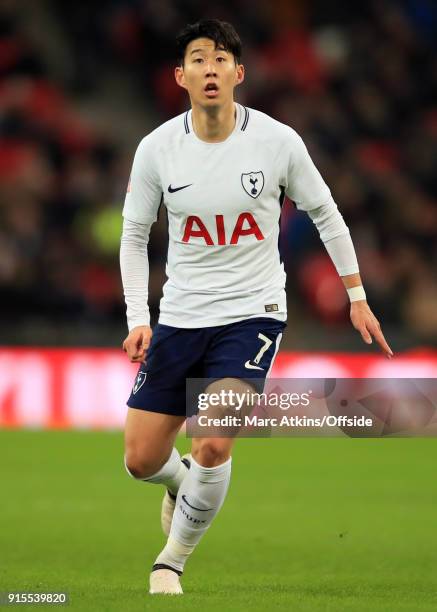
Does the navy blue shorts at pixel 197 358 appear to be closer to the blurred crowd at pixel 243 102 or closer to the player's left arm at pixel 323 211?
the player's left arm at pixel 323 211

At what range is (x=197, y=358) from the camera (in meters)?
5.58

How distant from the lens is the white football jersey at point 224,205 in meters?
5.52

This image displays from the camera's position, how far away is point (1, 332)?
13305 millimetres

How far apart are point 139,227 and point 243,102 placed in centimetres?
1030

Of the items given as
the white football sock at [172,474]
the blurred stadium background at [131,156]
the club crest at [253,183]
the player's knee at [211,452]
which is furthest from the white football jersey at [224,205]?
the blurred stadium background at [131,156]

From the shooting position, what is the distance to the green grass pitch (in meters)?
5.48

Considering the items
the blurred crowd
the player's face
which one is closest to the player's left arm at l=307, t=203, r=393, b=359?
the player's face

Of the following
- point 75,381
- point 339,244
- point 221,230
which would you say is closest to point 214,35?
point 221,230

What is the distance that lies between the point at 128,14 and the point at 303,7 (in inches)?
93.8

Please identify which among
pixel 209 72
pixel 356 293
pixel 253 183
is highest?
pixel 209 72

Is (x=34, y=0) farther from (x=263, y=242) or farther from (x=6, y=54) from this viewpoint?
(x=263, y=242)

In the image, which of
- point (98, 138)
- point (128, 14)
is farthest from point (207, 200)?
point (128, 14)

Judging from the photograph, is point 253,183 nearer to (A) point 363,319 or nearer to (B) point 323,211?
(B) point 323,211

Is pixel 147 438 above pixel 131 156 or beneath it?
beneath
